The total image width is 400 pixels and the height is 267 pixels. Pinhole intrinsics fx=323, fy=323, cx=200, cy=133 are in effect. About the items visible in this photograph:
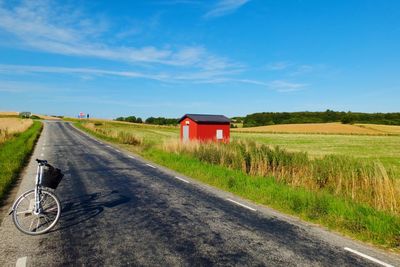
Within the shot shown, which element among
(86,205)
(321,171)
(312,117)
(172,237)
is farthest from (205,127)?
(312,117)

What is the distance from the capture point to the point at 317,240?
21.5 ft

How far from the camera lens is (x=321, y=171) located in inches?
480

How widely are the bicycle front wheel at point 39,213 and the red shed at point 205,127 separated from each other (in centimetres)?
2065

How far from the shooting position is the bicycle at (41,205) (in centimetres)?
663

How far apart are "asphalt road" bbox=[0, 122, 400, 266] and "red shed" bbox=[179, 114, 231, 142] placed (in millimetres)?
17489

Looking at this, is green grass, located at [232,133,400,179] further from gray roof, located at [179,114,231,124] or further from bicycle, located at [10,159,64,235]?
bicycle, located at [10,159,64,235]

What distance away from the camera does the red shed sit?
92.1 feet

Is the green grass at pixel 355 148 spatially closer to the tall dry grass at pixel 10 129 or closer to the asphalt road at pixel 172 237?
the asphalt road at pixel 172 237

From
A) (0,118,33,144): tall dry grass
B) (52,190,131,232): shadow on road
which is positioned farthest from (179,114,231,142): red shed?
(52,190,131,232): shadow on road

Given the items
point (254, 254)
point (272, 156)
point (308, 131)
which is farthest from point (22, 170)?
point (308, 131)

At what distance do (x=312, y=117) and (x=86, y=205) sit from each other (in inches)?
5211

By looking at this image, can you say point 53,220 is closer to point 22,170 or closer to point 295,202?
point 295,202

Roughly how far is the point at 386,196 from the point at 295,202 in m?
2.45


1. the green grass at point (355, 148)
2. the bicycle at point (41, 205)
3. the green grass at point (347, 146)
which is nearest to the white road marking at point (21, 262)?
the bicycle at point (41, 205)
